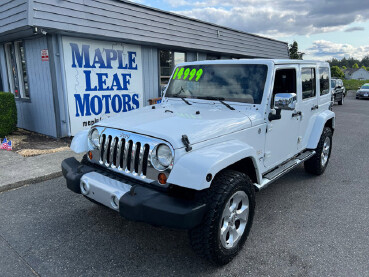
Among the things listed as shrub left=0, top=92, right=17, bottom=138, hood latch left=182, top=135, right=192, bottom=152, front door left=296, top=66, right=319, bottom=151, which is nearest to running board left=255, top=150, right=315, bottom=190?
front door left=296, top=66, right=319, bottom=151

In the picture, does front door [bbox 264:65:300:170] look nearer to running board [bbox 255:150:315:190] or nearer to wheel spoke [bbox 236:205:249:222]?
running board [bbox 255:150:315:190]

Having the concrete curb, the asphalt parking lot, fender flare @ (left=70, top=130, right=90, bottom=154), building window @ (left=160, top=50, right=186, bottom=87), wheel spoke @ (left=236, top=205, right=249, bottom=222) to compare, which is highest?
building window @ (left=160, top=50, right=186, bottom=87)

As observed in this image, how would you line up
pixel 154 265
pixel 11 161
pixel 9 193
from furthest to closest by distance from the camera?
pixel 11 161 < pixel 9 193 < pixel 154 265

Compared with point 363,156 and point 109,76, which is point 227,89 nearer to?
point 363,156

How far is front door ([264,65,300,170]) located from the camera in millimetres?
3518

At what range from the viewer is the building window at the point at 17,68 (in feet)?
27.5

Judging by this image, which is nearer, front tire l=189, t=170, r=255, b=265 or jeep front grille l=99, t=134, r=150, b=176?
front tire l=189, t=170, r=255, b=265

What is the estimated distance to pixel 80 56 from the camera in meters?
7.59

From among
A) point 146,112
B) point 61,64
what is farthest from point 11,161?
point 146,112

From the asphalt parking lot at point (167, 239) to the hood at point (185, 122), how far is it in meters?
1.22

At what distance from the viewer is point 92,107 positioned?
805 cm

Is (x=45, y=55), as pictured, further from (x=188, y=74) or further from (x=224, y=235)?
(x=224, y=235)

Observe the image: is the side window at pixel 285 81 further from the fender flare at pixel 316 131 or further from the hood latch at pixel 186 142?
the hood latch at pixel 186 142

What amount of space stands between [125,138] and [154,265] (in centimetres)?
123
